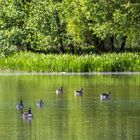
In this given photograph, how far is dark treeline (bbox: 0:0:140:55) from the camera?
67125 mm

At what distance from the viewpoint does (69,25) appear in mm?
70250

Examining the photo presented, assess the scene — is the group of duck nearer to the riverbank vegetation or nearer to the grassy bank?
the grassy bank

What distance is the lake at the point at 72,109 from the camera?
25.9 metres

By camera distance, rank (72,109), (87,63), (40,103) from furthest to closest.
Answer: (87,63) → (40,103) → (72,109)

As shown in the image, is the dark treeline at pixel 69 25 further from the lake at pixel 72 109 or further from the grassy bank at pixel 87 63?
the lake at pixel 72 109

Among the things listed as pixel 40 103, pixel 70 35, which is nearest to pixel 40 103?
pixel 40 103

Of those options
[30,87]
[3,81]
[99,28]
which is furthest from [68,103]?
[99,28]

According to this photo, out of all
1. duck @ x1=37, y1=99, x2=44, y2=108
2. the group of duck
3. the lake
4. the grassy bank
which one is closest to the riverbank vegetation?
the grassy bank

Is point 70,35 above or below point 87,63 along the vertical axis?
above

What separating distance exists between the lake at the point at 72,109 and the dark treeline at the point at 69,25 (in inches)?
547

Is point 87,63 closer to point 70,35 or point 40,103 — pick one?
point 70,35

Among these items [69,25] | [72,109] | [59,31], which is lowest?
[72,109]

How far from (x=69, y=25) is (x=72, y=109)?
37.3 metres

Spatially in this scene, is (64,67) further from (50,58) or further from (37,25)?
(37,25)
